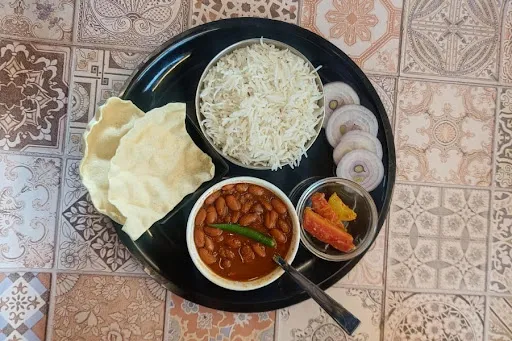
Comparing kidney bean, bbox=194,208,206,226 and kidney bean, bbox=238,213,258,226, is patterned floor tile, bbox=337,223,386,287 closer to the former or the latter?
kidney bean, bbox=238,213,258,226

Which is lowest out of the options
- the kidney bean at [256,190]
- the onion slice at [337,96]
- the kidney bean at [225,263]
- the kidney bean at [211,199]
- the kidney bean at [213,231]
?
the kidney bean at [225,263]

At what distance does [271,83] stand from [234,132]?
6.7 inches

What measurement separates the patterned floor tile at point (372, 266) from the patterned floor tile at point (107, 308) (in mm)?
596

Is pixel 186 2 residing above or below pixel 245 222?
above

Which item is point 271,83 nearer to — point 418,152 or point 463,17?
point 418,152

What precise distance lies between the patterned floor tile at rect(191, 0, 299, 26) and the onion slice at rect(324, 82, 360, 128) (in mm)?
253

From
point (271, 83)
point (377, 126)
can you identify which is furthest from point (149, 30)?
point (377, 126)

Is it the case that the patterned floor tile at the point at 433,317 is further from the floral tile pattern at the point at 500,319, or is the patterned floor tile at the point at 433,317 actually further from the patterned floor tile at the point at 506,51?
the patterned floor tile at the point at 506,51

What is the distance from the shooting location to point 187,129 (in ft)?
5.04

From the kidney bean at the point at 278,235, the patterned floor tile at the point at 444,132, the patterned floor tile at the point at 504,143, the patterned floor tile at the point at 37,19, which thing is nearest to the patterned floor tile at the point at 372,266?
the patterned floor tile at the point at 444,132

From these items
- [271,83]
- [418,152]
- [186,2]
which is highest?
[186,2]

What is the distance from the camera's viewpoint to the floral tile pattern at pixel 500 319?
5.60 ft

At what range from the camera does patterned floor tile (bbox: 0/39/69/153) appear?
1571 millimetres

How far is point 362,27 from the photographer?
66.3 inches
